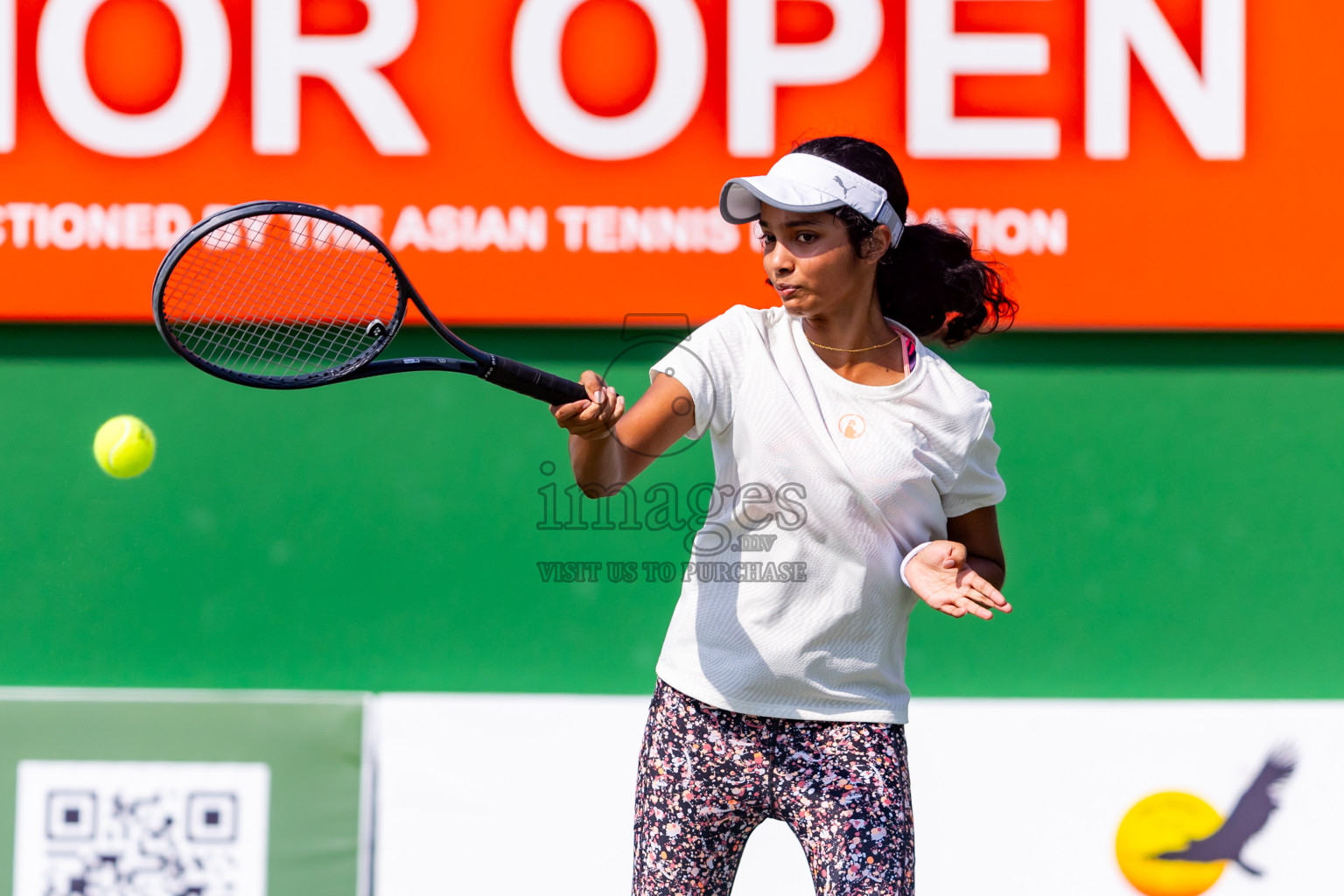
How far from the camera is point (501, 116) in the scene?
3432mm

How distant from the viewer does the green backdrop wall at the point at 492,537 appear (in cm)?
350

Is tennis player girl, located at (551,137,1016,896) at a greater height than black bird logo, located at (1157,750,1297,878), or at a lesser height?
greater

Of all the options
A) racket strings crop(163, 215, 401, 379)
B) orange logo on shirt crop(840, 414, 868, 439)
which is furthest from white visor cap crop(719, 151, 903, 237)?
racket strings crop(163, 215, 401, 379)

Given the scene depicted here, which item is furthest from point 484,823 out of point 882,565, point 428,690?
point 882,565

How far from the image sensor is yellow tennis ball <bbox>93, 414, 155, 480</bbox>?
3.14 m

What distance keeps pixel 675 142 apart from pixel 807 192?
1.53m

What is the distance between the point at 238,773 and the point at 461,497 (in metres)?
0.89

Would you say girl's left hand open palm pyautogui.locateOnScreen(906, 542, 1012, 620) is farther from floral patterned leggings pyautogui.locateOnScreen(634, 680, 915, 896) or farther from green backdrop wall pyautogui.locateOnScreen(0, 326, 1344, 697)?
green backdrop wall pyautogui.locateOnScreen(0, 326, 1344, 697)

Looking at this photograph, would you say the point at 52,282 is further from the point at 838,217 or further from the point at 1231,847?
the point at 1231,847

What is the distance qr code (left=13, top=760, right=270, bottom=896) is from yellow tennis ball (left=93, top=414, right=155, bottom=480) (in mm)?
762

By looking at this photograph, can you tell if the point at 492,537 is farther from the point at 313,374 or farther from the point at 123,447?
the point at 313,374

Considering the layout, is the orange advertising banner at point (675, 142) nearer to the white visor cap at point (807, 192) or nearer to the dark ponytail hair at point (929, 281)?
the dark ponytail hair at point (929, 281)

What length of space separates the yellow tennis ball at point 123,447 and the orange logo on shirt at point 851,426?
1924 millimetres

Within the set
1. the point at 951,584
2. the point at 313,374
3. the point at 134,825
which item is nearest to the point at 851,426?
the point at 951,584
